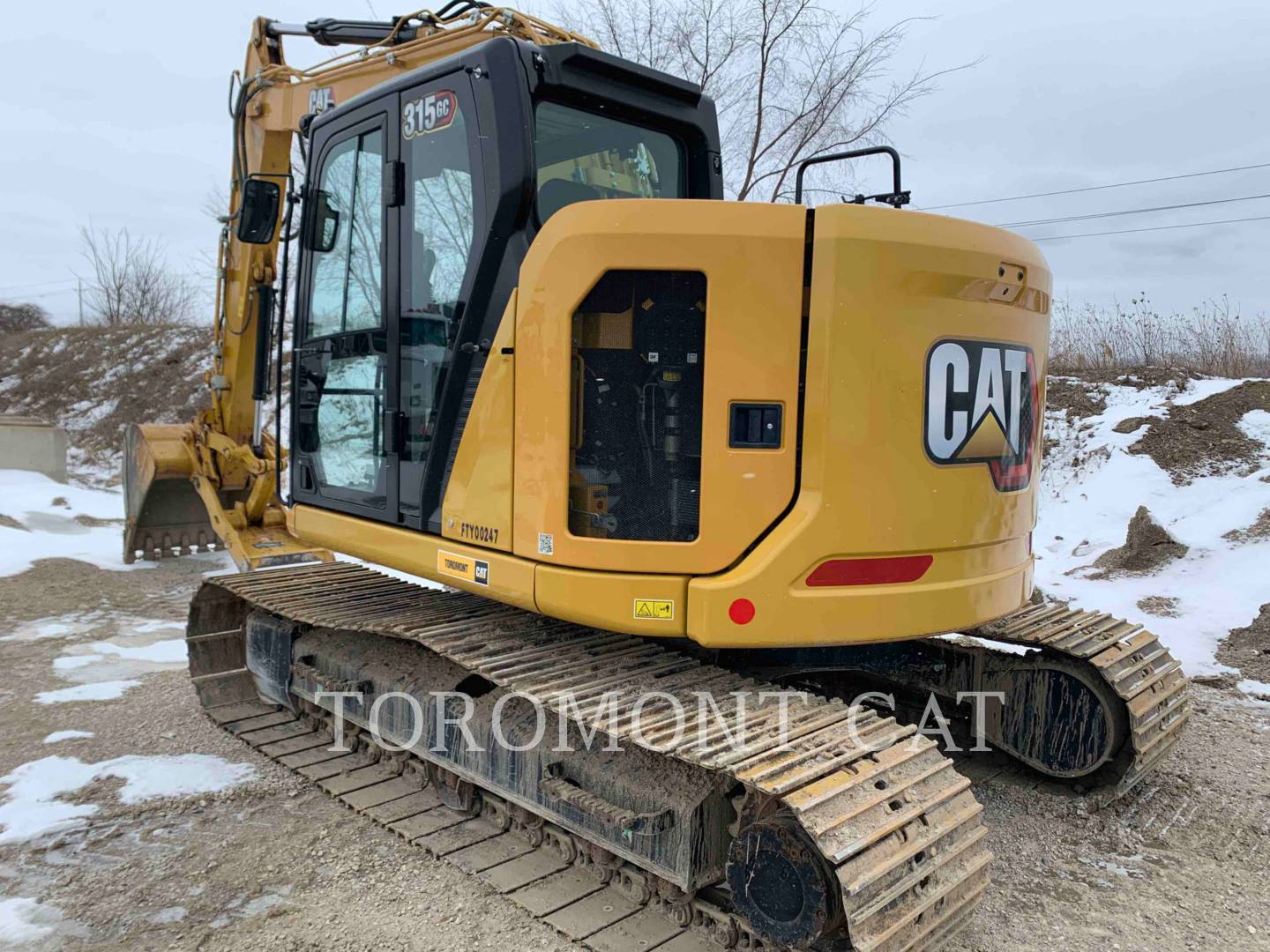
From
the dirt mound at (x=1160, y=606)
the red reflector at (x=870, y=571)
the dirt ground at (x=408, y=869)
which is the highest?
the red reflector at (x=870, y=571)

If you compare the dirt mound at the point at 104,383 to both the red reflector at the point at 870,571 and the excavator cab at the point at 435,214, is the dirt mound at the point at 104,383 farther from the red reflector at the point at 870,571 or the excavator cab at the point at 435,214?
the red reflector at the point at 870,571

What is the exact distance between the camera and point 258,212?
4.49 metres

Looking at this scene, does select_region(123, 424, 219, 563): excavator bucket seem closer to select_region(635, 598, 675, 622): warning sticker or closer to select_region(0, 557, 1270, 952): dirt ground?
select_region(0, 557, 1270, 952): dirt ground

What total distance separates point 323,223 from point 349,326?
0.48 m

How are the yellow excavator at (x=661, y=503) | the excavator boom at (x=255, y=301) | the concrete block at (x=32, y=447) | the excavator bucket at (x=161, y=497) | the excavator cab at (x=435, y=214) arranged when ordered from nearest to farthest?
the yellow excavator at (x=661, y=503) < the excavator cab at (x=435, y=214) < the excavator boom at (x=255, y=301) < the excavator bucket at (x=161, y=497) < the concrete block at (x=32, y=447)

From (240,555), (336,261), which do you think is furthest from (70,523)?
(336,261)

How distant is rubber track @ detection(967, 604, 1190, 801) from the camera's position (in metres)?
3.84

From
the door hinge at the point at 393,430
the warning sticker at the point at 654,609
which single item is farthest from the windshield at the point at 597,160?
the warning sticker at the point at 654,609

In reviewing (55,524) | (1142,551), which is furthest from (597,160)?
(55,524)

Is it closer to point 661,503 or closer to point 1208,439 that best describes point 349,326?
point 661,503

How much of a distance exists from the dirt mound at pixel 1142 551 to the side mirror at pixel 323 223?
6149 millimetres

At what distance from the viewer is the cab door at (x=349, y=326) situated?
367 cm

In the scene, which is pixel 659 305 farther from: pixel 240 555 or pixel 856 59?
pixel 856 59

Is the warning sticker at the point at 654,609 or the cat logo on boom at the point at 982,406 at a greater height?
the cat logo on boom at the point at 982,406
